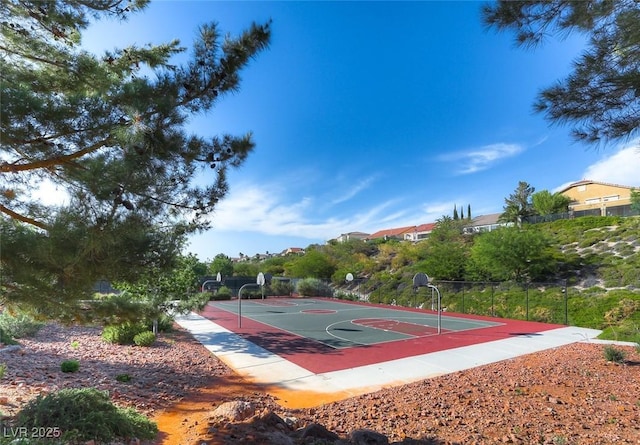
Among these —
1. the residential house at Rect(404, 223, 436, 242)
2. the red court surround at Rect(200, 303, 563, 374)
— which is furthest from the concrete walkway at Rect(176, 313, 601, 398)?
the residential house at Rect(404, 223, 436, 242)

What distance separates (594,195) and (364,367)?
51662 mm

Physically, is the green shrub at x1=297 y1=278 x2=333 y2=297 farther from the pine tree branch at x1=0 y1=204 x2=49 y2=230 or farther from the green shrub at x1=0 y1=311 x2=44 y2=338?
the pine tree branch at x1=0 y1=204 x2=49 y2=230

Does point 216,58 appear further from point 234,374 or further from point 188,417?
point 234,374

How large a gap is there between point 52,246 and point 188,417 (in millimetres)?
2750

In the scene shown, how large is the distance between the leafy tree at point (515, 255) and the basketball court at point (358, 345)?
6530 mm

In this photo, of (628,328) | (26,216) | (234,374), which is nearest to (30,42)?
(26,216)

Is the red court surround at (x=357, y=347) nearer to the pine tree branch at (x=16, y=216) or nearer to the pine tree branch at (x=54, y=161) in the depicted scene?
the pine tree branch at (x=16, y=216)

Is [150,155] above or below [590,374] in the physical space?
above

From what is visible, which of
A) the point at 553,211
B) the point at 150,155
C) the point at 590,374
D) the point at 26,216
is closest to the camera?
the point at 150,155

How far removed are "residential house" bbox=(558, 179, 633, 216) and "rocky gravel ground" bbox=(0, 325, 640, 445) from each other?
4250 cm

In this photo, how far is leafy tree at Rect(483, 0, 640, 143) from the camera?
374 centimetres

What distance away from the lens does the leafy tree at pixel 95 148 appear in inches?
118

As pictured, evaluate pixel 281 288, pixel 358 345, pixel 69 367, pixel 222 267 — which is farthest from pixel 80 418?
pixel 222 267

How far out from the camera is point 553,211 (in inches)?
1692
